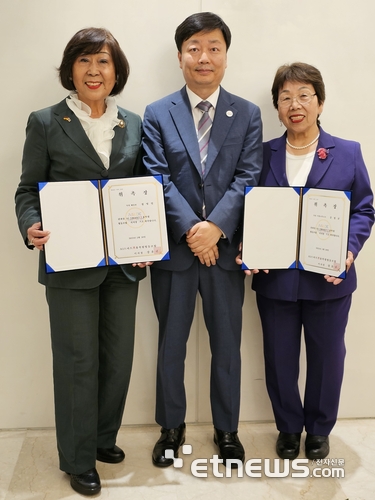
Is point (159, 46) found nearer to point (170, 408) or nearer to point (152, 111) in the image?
point (152, 111)

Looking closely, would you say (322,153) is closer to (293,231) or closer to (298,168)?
(298,168)

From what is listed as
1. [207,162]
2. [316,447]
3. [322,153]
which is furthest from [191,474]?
[322,153]

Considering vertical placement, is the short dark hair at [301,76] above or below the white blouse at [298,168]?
above

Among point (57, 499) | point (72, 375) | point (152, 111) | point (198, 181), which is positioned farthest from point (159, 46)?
point (57, 499)

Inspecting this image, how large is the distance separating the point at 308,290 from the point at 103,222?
2.93 feet

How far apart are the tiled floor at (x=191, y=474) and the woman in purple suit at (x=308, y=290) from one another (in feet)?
0.45

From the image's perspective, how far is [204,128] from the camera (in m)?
2.20

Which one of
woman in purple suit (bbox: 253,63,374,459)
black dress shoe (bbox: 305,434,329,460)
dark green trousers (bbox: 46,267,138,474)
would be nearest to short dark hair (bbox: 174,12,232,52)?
woman in purple suit (bbox: 253,63,374,459)

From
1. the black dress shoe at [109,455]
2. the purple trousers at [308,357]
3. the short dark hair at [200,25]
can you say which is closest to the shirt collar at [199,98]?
the short dark hair at [200,25]

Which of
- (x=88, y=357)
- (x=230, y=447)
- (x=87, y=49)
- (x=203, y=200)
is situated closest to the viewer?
(x=87, y=49)

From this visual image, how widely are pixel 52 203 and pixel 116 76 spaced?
0.58 meters

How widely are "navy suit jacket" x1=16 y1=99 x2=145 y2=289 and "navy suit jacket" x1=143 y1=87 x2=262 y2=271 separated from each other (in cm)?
20

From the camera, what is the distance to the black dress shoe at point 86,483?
209 centimetres

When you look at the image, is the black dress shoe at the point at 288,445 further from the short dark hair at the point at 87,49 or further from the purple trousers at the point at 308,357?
the short dark hair at the point at 87,49
